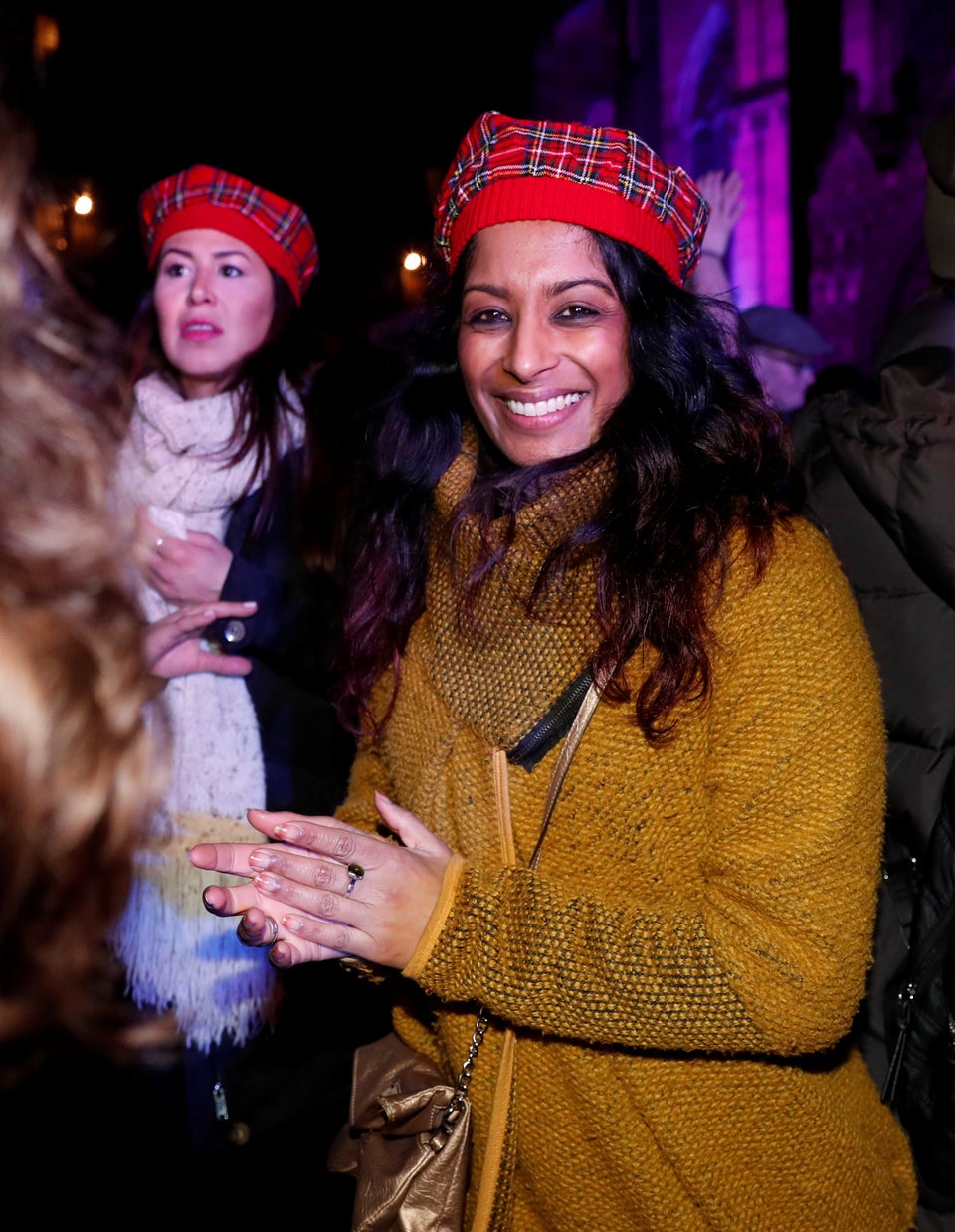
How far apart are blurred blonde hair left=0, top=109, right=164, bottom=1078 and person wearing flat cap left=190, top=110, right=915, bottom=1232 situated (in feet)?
2.23

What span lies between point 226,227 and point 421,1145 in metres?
2.16

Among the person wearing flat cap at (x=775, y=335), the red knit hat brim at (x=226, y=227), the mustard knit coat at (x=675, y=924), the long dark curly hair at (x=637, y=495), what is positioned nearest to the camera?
the mustard knit coat at (x=675, y=924)

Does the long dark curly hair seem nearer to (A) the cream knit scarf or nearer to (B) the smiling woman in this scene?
(B) the smiling woman

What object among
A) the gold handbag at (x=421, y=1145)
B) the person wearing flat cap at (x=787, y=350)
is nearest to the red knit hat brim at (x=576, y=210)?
the gold handbag at (x=421, y=1145)

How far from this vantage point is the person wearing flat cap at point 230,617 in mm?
2412

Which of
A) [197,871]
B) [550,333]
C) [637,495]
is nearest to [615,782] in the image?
[637,495]

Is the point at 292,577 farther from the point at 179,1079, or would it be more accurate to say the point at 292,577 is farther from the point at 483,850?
the point at 179,1079

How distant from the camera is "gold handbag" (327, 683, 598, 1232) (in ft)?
4.78

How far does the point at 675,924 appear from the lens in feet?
4.42

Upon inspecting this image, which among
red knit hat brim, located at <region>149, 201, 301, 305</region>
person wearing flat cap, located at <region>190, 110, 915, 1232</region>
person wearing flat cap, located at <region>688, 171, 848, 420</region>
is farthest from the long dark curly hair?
person wearing flat cap, located at <region>688, 171, 848, 420</region>

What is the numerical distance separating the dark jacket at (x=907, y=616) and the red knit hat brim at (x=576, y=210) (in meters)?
0.44

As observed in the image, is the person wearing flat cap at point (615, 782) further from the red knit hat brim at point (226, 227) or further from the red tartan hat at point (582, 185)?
the red knit hat brim at point (226, 227)

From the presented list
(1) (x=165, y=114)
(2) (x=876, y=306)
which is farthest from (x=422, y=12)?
(2) (x=876, y=306)

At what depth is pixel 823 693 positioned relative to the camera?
1.30 m
